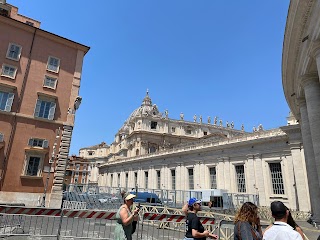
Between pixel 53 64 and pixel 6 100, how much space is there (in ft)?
18.1

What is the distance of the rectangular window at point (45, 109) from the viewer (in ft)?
67.2

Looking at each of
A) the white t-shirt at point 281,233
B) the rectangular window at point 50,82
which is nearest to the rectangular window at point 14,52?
the rectangular window at point 50,82

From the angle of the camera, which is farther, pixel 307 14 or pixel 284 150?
pixel 284 150

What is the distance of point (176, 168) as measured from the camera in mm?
38000

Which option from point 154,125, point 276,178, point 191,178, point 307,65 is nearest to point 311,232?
point 307,65

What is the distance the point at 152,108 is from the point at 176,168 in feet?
135

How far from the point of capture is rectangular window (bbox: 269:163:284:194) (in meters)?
24.1

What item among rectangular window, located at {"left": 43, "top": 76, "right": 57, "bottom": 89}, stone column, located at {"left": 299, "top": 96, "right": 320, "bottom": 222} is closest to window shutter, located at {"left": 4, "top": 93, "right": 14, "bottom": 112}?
rectangular window, located at {"left": 43, "top": 76, "right": 57, "bottom": 89}

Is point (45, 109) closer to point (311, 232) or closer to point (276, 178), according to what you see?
point (311, 232)

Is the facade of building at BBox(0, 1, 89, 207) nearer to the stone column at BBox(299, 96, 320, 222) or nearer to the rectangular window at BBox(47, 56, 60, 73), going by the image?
the rectangular window at BBox(47, 56, 60, 73)

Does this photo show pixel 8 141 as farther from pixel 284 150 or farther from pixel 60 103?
pixel 284 150

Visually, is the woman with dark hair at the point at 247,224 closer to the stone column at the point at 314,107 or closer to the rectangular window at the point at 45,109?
the stone column at the point at 314,107

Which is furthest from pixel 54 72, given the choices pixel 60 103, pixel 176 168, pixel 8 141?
pixel 176 168

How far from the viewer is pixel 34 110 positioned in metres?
20.3
